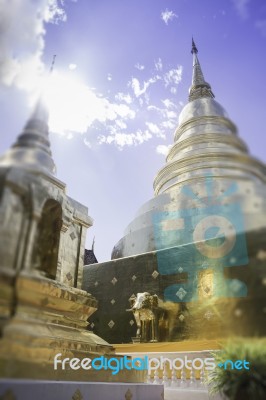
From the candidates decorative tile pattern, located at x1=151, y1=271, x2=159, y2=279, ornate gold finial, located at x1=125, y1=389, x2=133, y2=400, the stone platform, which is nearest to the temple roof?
the stone platform

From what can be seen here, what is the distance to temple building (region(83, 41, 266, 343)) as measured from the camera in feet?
4.99

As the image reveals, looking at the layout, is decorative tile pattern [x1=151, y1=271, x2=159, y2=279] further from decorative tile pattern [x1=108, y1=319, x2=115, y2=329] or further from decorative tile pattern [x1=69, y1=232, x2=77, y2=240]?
decorative tile pattern [x1=69, y1=232, x2=77, y2=240]

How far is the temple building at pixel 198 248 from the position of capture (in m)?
1.52

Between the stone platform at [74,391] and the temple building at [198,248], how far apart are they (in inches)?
38.8

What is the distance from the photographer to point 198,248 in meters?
6.79

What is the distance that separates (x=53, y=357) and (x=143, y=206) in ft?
35.9

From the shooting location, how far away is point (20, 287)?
0.95m

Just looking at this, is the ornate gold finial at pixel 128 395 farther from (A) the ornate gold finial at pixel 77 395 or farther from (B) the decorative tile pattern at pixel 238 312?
(B) the decorative tile pattern at pixel 238 312

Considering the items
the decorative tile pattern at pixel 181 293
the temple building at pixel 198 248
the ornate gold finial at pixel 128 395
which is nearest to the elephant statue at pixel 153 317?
the temple building at pixel 198 248

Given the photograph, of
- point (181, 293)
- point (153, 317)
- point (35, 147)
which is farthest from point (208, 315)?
point (35, 147)

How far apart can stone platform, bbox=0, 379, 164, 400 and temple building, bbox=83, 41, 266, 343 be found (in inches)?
38.8

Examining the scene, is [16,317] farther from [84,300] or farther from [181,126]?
[181,126]

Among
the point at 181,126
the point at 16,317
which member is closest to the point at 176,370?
the point at 16,317

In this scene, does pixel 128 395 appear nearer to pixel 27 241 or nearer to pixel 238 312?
pixel 238 312
